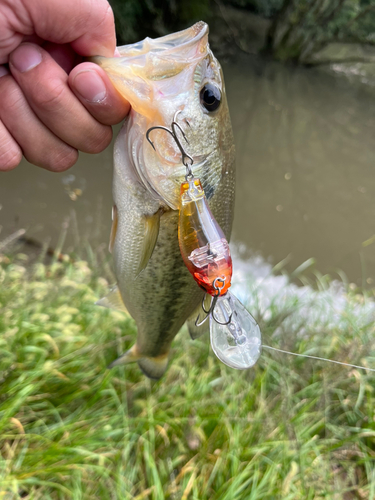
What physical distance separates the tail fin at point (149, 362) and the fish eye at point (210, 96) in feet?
3.61

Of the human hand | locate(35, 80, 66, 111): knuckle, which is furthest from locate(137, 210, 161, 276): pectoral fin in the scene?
locate(35, 80, 66, 111): knuckle

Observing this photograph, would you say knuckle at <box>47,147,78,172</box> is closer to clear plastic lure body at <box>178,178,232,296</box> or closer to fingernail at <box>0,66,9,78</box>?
fingernail at <box>0,66,9,78</box>

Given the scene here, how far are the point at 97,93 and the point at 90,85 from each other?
0.03 m

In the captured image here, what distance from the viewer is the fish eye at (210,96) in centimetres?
102

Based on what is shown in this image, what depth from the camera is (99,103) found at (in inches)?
40.4

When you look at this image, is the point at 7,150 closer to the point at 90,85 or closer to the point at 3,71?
the point at 3,71

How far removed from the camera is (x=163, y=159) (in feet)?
3.34

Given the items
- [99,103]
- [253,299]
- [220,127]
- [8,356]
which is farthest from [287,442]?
[99,103]

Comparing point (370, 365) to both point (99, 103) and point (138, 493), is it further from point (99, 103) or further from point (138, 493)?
point (99, 103)

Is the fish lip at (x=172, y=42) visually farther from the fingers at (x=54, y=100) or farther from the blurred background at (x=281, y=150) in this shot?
the blurred background at (x=281, y=150)

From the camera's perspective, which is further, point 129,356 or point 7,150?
point 129,356

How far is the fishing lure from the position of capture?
82cm

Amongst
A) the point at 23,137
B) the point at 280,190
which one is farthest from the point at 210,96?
the point at 280,190

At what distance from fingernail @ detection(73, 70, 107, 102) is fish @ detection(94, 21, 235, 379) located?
1.6 inches
